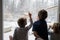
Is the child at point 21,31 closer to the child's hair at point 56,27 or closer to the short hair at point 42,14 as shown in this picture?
the short hair at point 42,14

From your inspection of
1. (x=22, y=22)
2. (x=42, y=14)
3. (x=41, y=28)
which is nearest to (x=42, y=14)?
(x=42, y=14)

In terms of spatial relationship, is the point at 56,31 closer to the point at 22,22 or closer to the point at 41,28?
the point at 41,28

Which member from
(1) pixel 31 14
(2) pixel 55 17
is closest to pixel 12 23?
(1) pixel 31 14

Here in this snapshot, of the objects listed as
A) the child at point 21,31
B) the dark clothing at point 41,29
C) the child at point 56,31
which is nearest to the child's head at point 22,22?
the child at point 21,31

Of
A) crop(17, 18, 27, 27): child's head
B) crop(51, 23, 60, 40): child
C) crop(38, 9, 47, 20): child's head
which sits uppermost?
crop(38, 9, 47, 20): child's head

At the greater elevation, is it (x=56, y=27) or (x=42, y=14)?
(x=42, y=14)

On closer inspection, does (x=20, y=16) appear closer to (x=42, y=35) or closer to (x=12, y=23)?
(x=12, y=23)

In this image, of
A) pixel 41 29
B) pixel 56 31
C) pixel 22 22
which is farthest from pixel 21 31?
pixel 56 31

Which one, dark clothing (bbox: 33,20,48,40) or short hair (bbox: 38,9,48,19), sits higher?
short hair (bbox: 38,9,48,19)

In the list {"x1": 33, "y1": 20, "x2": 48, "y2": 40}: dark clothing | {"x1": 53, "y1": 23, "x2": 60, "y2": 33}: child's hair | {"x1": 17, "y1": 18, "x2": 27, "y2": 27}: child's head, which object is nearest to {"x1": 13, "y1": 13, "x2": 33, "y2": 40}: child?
{"x1": 17, "y1": 18, "x2": 27, "y2": 27}: child's head

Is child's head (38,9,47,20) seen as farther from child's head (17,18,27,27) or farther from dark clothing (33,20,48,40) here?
child's head (17,18,27,27)

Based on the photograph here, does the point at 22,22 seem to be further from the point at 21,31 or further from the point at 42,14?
the point at 42,14

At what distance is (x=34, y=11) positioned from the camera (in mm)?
2617

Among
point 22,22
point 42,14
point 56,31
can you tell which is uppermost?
point 42,14
